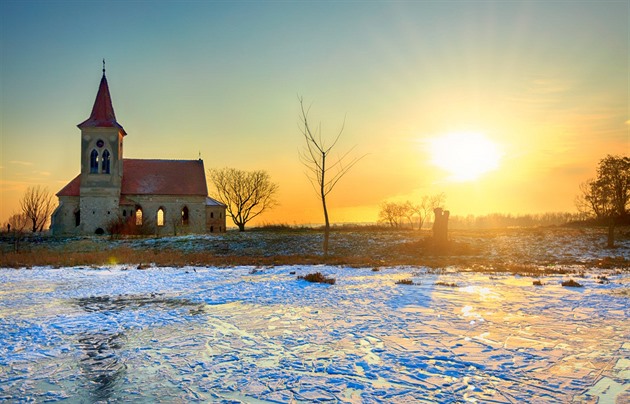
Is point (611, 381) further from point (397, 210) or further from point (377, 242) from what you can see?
point (397, 210)

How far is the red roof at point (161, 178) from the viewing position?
2161 inches

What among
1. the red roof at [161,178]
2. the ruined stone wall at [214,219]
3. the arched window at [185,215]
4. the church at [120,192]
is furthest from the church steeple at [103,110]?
the ruined stone wall at [214,219]

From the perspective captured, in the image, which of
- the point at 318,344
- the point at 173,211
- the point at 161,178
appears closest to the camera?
the point at 318,344

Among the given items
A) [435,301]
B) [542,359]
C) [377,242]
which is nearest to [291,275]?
[435,301]

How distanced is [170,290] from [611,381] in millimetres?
10889

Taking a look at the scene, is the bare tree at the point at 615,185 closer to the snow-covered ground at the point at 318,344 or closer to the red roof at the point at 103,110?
the snow-covered ground at the point at 318,344

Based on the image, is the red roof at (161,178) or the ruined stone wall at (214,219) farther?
the ruined stone wall at (214,219)

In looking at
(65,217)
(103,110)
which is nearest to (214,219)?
(65,217)

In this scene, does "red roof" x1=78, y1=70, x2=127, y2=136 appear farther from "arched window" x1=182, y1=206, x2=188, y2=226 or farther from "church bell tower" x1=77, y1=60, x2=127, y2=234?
"arched window" x1=182, y1=206, x2=188, y2=226

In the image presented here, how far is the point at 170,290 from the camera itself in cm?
1269

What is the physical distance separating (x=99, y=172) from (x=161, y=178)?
7555mm

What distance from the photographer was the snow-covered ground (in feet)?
16.2

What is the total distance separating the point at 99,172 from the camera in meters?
52.5

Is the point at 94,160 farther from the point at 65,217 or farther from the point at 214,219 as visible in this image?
the point at 214,219
